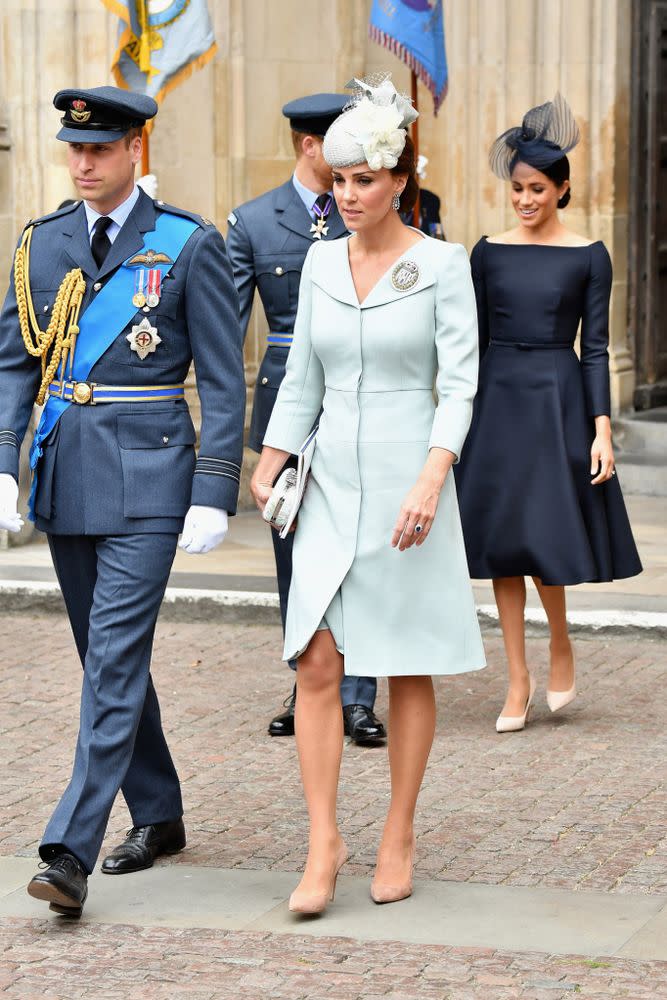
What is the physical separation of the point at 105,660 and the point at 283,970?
853mm

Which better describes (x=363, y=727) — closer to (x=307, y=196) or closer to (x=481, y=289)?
(x=481, y=289)

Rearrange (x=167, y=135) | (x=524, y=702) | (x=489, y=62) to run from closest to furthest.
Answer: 1. (x=524, y=702)
2. (x=167, y=135)
3. (x=489, y=62)

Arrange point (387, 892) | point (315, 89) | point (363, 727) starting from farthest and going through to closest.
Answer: point (315, 89), point (363, 727), point (387, 892)

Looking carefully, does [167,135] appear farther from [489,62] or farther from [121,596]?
[121,596]

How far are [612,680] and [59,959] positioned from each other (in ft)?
10.9

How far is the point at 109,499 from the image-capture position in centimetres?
488

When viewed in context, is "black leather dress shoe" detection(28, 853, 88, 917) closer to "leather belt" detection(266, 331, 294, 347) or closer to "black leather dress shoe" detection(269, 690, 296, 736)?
"black leather dress shoe" detection(269, 690, 296, 736)

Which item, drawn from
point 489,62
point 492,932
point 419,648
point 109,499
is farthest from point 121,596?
point 489,62

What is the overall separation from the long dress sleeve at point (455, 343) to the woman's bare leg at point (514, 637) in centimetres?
203

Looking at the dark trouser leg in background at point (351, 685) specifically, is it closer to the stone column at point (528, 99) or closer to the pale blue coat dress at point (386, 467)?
the pale blue coat dress at point (386, 467)

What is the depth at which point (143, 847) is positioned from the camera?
518 centimetres

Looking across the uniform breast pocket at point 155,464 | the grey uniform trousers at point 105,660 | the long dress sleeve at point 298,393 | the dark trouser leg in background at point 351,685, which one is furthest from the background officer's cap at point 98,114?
the dark trouser leg in background at point 351,685

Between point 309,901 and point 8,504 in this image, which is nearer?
point 309,901

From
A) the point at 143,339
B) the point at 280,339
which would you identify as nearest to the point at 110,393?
the point at 143,339
